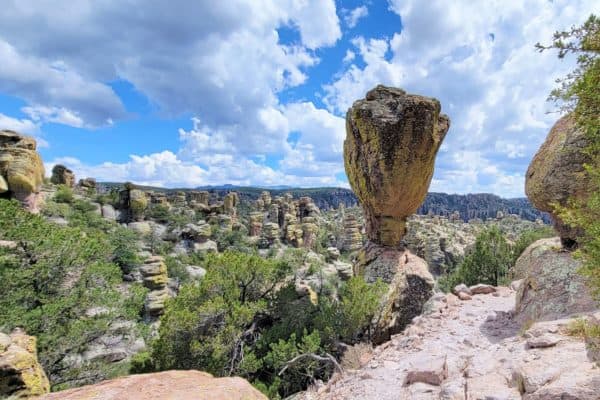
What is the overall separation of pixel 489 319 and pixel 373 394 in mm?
4916

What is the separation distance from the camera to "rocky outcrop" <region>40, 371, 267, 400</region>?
15.2 ft

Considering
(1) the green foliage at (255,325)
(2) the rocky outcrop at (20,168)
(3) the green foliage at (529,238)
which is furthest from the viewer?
(3) the green foliage at (529,238)

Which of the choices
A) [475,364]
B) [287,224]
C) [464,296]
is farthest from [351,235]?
[475,364]

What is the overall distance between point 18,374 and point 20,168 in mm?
23151

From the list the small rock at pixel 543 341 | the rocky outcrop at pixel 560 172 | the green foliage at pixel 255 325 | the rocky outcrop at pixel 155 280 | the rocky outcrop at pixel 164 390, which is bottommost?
the rocky outcrop at pixel 155 280

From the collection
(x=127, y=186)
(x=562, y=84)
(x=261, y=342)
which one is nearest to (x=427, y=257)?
(x=261, y=342)

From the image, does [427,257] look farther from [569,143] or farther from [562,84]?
[562,84]

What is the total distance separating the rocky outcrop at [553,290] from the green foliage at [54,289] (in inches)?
507

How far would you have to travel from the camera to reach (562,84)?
3.76 meters

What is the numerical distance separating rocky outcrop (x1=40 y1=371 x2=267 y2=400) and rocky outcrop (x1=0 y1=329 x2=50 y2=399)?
1056mm

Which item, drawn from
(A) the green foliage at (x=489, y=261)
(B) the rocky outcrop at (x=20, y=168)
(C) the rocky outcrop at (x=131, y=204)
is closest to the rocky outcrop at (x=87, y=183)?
(C) the rocky outcrop at (x=131, y=204)

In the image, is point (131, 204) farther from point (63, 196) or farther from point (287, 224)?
point (287, 224)

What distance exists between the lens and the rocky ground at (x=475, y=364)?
13.0ft

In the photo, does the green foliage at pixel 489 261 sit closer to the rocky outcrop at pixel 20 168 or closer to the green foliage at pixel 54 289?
the green foliage at pixel 54 289
